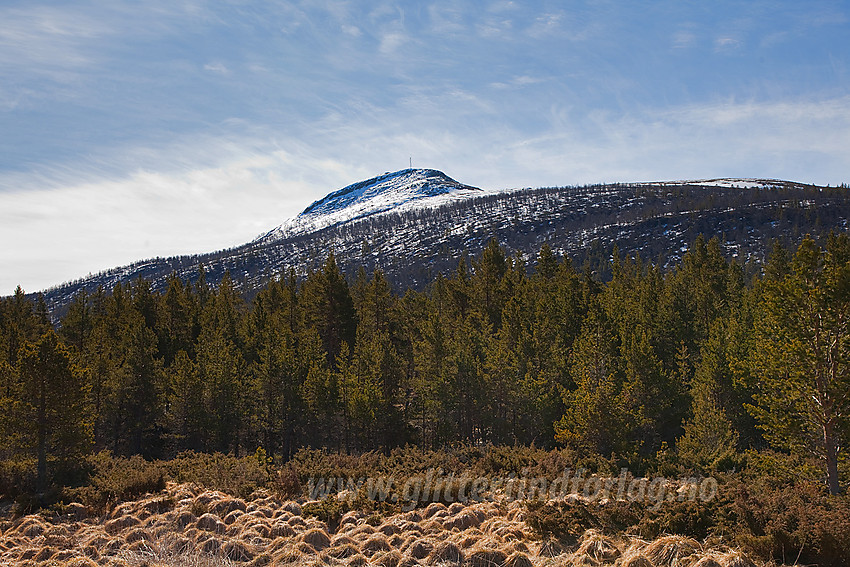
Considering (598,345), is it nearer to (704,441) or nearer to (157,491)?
(704,441)

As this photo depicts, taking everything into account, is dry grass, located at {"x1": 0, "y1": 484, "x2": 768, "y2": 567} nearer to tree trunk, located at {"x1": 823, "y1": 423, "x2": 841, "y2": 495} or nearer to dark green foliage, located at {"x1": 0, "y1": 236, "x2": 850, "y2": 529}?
dark green foliage, located at {"x1": 0, "y1": 236, "x2": 850, "y2": 529}

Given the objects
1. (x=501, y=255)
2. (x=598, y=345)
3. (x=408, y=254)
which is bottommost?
(x=598, y=345)

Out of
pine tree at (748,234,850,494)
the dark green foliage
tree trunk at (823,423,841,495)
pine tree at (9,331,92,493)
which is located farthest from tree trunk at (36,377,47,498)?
tree trunk at (823,423,841,495)

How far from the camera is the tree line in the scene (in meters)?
18.4

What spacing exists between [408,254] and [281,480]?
162 metres

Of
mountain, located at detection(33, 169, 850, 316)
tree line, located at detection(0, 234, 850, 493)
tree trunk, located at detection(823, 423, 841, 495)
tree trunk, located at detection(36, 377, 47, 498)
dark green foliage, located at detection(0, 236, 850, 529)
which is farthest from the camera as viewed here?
mountain, located at detection(33, 169, 850, 316)

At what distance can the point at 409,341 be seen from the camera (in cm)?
4356

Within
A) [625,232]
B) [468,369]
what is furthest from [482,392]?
[625,232]

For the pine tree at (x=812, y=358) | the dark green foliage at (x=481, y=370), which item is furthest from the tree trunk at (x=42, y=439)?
the pine tree at (x=812, y=358)

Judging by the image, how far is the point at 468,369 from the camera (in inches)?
1192

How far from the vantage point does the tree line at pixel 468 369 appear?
18.4 meters

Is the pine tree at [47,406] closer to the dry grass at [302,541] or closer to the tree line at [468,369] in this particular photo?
the tree line at [468,369]

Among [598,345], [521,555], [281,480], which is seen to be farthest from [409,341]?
[521,555]

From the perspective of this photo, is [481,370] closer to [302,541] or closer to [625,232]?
[302,541]
